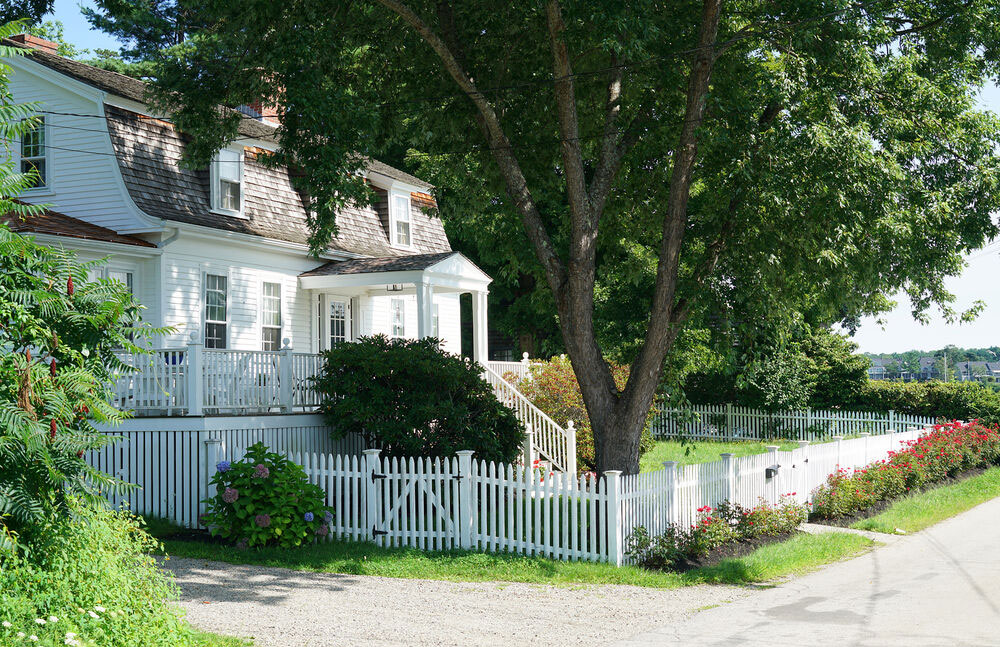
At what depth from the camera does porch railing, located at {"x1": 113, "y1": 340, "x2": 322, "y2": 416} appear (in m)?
14.2

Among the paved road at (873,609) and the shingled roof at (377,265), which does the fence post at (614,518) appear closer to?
the paved road at (873,609)

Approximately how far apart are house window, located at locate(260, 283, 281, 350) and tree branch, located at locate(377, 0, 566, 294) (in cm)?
819

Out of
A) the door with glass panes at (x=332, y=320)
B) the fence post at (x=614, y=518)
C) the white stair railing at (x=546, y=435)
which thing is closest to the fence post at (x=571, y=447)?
the white stair railing at (x=546, y=435)

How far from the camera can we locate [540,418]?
65.9 ft

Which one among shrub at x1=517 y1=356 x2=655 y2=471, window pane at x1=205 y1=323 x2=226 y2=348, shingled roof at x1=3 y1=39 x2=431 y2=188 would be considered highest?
shingled roof at x1=3 y1=39 x2=431 y2=188

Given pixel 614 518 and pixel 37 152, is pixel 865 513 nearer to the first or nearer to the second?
pixel 614 518

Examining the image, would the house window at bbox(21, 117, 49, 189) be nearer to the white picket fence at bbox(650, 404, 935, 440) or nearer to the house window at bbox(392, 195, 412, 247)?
the house window at bbox(392, 195, 412, 247)

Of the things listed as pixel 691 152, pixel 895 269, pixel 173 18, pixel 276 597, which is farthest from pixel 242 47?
pixel 173 18

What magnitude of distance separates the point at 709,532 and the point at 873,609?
9.79ft

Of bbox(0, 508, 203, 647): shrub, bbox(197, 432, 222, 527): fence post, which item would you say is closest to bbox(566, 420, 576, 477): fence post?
bbox(197, 432, 222, 527): fence post

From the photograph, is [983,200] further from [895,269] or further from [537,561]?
[537,561]

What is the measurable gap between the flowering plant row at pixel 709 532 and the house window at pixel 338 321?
1161 centimetres

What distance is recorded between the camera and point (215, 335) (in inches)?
749

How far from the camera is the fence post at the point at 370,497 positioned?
12.7m
